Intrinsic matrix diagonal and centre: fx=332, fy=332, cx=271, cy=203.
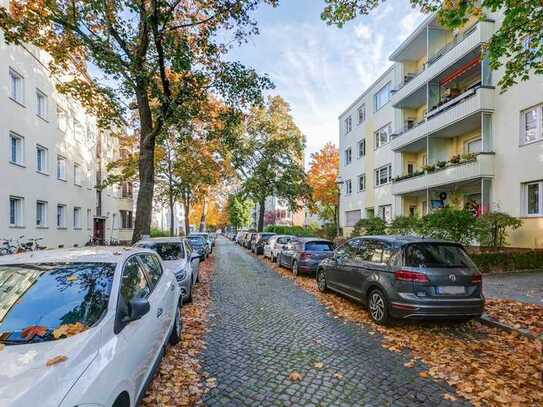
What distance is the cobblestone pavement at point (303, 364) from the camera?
12.3 feet

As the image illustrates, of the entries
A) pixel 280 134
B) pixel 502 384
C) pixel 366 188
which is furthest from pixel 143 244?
pixel 280 134

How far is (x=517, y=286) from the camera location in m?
9.41

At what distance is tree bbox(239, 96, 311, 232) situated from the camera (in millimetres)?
32469

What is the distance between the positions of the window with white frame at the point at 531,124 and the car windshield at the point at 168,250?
14.1 metres

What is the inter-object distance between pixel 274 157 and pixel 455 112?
62.5ft

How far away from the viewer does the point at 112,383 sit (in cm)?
243

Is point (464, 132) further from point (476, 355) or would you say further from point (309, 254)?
point (476, 355)

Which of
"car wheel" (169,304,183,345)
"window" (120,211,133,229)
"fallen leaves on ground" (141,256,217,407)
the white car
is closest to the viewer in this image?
the white car

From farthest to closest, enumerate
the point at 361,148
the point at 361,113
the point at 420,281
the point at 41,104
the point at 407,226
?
the point at 361,113 < the point at 361,148 < the point at 41,104 < the point at 407,226 < the point at 420,281

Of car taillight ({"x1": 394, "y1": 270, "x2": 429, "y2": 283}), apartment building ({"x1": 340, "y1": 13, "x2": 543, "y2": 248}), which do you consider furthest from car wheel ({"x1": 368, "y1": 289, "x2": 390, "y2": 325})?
apartment building ({"x1": 340, "y1": 13, "x2": 543, "y2": 248})

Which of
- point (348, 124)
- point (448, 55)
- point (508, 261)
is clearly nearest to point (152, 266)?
point (508, 261)

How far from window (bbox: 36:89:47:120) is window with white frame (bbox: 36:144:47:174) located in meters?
1.72

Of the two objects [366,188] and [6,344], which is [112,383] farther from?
[366,188]

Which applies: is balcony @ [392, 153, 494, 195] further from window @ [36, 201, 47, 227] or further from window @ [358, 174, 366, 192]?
window @ [36, 201, 47, 227]
